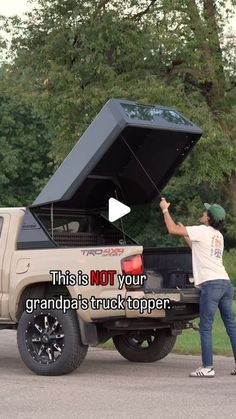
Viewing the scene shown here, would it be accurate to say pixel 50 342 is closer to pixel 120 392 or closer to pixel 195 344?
pixel 120 392

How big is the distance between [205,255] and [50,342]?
184cm

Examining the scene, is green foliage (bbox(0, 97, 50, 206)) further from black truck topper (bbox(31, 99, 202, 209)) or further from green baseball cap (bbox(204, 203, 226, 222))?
green baseball cap (bbox(204, 203, 226, 222))

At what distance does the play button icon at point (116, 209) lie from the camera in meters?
11.3

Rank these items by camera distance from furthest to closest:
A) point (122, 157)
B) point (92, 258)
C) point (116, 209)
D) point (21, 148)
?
1. point (21, 148)
2. point (116, 209)
3. point (122, 157)
4. point (92, 258)

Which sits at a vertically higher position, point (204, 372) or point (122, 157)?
point (122, 157)

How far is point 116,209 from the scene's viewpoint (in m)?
11.3

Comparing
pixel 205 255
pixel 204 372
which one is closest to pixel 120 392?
pixel 204 372

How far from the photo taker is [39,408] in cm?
798

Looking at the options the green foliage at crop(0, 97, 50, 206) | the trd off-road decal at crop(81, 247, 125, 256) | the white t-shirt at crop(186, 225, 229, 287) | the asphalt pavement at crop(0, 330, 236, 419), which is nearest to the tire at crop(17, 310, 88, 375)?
the asphalt pavement at crop(0, 330, 236, 419)

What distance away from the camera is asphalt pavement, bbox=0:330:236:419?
7754 millimetres

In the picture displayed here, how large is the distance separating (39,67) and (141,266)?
16.3 m

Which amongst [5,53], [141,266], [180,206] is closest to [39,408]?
[141,266]

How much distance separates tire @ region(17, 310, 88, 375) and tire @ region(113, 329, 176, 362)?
1.42m

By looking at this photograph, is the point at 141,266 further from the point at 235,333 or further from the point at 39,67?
the point at 39,67
